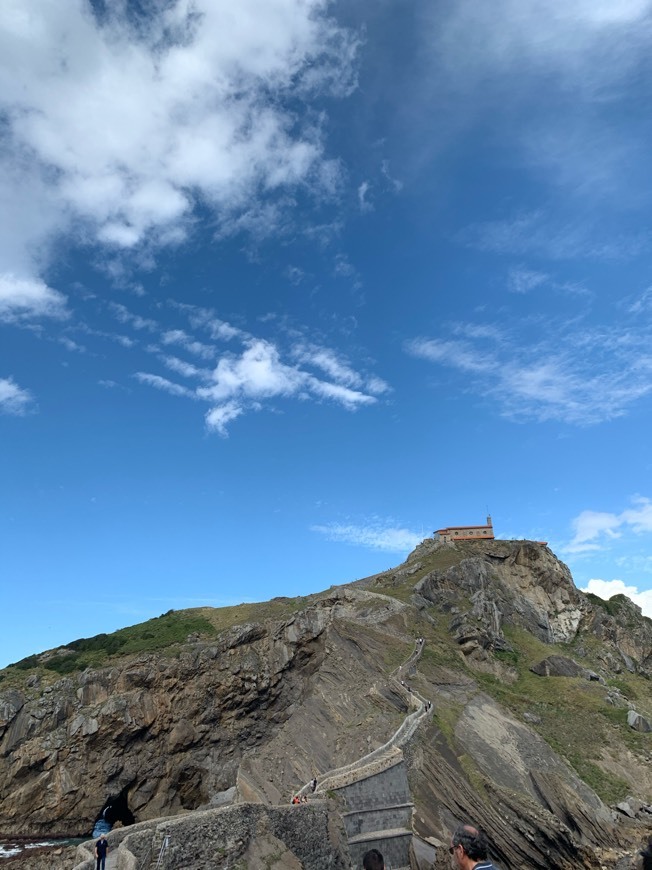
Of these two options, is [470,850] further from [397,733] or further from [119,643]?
[119,643]

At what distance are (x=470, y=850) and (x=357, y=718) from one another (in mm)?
37966

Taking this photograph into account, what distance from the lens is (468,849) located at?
570 cm

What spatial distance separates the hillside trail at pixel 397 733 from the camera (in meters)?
29.0

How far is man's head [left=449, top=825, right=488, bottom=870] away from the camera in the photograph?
18.5 ft

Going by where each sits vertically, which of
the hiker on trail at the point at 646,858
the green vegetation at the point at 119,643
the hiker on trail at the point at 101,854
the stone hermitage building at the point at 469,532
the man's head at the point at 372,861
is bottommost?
the hiker on trail at the point at 101,854

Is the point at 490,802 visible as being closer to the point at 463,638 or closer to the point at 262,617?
the point at 463,638

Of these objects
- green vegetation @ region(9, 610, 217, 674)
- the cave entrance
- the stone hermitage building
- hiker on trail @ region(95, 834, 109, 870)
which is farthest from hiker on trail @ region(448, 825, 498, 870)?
the stone hermitage building

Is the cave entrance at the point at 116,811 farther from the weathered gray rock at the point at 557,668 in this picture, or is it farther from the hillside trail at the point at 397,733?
the weathered gray rock at the point at 557,668

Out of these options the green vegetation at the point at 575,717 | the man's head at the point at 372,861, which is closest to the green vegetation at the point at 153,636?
the green vegetation at the point at 575,717

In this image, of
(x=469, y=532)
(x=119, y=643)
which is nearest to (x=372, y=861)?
(x=119, y=643)

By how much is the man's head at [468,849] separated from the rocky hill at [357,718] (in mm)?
25679

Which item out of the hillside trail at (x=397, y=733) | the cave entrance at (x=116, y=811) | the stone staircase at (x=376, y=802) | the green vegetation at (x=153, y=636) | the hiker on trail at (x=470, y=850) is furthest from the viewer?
the green vegetation at (x=153, y=636)

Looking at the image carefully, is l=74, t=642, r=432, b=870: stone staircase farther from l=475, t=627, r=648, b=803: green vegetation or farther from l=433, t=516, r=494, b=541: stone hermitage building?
l=433, t=516, r=494, b=541: stone hermitage building

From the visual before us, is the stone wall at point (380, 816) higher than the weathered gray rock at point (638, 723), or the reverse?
the weathered gray rock at point (638, 723)
